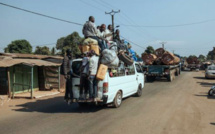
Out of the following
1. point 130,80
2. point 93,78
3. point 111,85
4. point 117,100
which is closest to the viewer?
point 93,78

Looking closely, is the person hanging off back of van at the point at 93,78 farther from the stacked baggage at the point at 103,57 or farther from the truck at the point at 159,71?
the truck at the point at 159,71

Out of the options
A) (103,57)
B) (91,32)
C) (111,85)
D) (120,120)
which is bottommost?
(120,120)

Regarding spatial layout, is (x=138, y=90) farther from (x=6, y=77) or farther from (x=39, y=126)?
(x=6, y=77)

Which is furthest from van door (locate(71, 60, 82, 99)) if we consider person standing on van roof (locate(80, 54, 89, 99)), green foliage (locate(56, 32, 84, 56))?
green foliage (locate(56, 32, 84, 56))

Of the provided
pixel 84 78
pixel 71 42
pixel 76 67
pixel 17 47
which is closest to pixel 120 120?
pixel 84 78

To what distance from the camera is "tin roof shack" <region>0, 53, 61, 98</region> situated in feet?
39.0

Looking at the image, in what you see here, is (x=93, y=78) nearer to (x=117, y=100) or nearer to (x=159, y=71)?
(x=117, y=100)

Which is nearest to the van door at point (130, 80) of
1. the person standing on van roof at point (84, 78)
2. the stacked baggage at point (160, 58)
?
the person standing on van roof at point (84, 78)

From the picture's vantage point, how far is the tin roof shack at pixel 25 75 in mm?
11875

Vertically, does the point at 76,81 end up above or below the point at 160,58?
below

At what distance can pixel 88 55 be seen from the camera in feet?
25.0

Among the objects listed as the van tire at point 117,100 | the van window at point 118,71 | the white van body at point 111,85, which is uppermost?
the van window at point 118,71

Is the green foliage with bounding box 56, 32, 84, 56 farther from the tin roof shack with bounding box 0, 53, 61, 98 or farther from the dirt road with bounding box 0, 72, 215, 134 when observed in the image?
the dirt road with bounding box 0, 72, 215, 134

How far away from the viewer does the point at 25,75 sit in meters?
14.5
